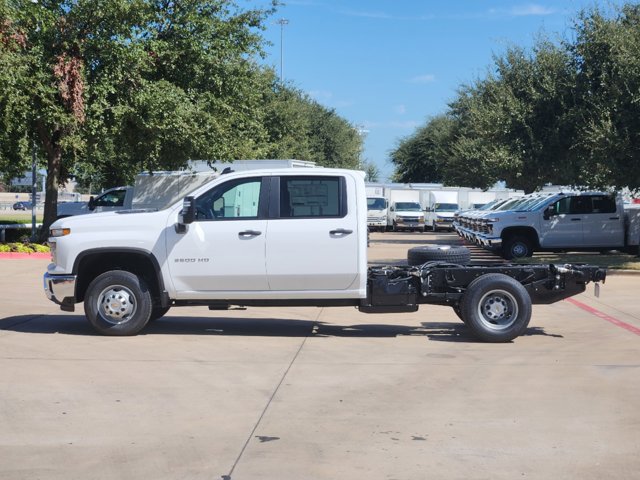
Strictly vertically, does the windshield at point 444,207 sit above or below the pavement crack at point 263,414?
above

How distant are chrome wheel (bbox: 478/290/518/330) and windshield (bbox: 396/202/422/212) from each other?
126 feet

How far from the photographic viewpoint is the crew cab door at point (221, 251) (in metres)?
10.4

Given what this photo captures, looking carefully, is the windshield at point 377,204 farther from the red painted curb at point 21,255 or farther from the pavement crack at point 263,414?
the pavement crack at point 263,414

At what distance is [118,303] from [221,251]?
1465 millimetres

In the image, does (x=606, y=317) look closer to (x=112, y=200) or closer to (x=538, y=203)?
(x=538, y=203)

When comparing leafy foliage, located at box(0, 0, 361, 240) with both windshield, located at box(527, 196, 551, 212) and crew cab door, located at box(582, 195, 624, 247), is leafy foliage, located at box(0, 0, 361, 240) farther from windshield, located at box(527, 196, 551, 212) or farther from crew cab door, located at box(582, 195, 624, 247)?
crew cab door, located at box(582, 195, 624, 247)

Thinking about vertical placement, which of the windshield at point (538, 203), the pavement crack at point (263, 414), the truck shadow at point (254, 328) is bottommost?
the pavement crack at point (263, 414)

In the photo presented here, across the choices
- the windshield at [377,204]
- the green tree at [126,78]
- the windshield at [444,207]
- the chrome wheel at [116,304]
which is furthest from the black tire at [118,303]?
the windshield at [444,207]

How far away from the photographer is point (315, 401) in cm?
764

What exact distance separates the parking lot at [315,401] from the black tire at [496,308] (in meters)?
0.19

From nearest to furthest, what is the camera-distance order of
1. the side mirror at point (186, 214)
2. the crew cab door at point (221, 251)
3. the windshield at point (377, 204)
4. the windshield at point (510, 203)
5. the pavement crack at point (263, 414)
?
the pavement crack at point (263, 414)
the side mirror at point (186, 214)
the crew cab door at point (221, 251)
the windshield at point (510, 203)
the windshield at point (377, 204)

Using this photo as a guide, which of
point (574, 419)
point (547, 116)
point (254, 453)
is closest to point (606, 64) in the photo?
point (547, 116)

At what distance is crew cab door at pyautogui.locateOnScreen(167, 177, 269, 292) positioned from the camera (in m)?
10.4

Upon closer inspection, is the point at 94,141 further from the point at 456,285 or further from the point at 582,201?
the point at 456,285
